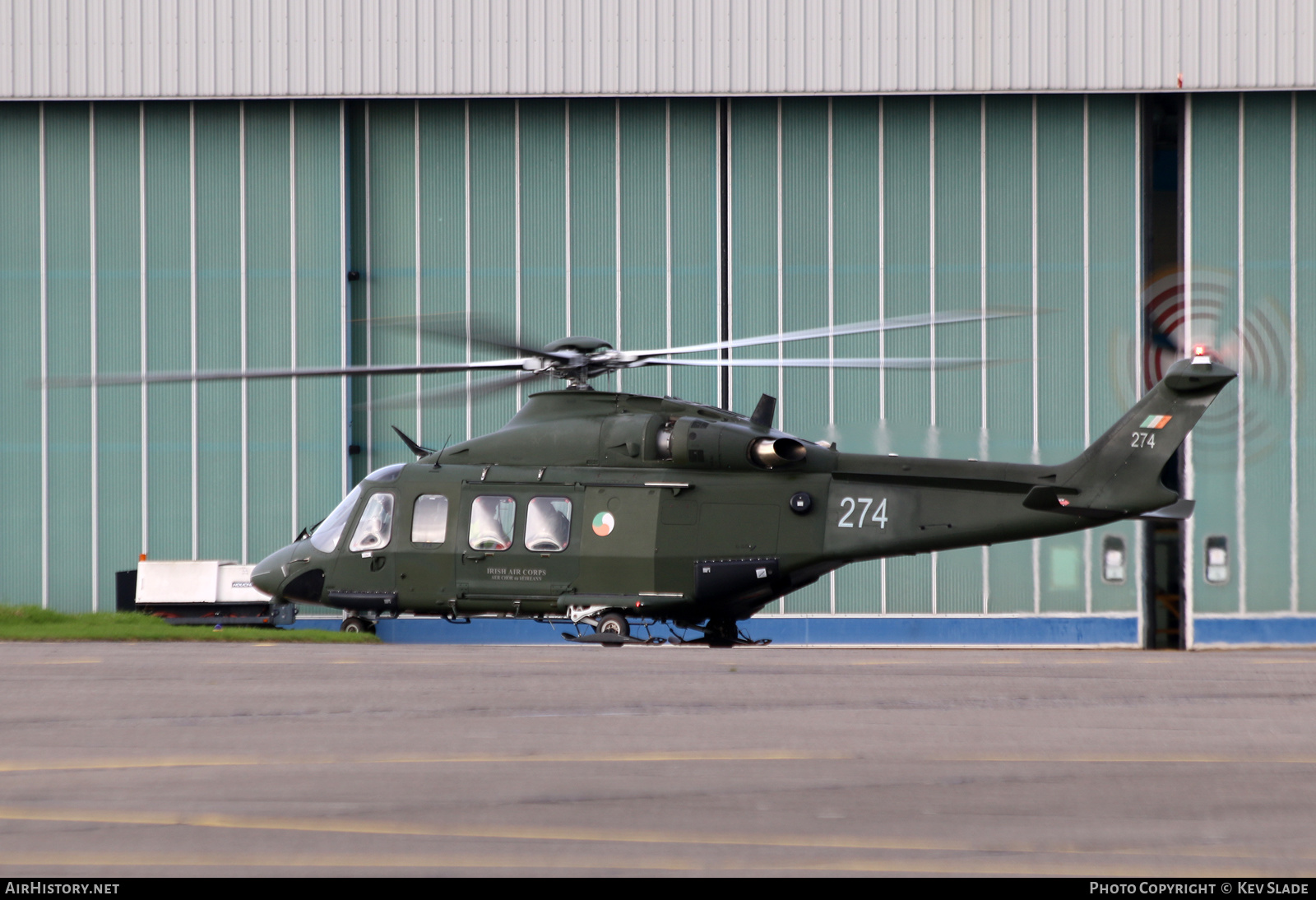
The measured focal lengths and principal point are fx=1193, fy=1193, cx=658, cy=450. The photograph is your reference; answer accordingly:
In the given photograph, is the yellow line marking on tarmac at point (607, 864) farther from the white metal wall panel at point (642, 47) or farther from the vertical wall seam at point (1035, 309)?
the white metal wall panel at point (642, 47)

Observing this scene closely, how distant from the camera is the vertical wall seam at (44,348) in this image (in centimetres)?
2392

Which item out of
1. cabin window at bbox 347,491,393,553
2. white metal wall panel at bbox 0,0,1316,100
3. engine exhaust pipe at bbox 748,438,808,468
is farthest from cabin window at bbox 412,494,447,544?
white metal wall panel at bbox 0,0,1316,100

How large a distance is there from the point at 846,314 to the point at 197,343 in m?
13.0

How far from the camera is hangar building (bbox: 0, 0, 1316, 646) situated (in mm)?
23047

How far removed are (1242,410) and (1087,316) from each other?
3530mm

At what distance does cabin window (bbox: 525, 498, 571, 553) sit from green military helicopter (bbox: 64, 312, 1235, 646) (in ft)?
0.07

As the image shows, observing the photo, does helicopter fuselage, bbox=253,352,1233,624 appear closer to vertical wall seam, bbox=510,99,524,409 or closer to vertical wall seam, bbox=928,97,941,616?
vertical wall seam, bbox=510,99,524,409

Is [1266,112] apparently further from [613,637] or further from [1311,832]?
[1311,832]

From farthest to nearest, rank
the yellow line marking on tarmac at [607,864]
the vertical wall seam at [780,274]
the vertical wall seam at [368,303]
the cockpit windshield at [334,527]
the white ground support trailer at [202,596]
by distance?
the vertical wall seam at [368,303]
the vertical wall seam at [780,274]
the white ground support trailer at [202,596]
the cockpit windshield at [334,527]
the yellow line marking on tarmac at [607,864]

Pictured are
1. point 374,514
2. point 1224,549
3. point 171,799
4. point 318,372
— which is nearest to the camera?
point 171,799

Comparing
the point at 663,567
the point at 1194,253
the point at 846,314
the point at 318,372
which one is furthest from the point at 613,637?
the point at 1194,253

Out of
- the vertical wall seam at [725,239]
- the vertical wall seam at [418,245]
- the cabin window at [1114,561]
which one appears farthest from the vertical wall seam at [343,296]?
the cabin window at [1114,561]

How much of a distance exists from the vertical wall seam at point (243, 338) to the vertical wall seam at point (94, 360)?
9.49ft

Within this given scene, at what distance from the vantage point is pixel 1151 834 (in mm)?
2977
